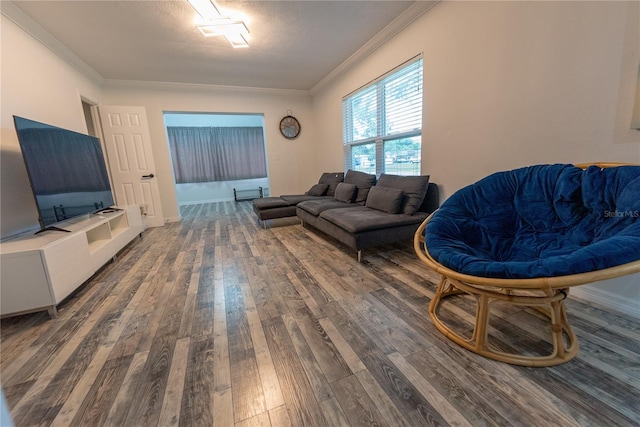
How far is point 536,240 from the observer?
148cm

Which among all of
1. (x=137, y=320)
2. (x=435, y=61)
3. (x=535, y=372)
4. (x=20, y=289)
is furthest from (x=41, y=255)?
(x=435, y=61)

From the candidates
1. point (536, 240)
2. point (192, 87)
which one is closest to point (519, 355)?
point (536, 240)

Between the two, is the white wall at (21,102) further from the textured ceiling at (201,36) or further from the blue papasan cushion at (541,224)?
the blue papasan cushion at (541,224)

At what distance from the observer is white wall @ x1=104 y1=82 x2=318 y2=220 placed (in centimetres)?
438

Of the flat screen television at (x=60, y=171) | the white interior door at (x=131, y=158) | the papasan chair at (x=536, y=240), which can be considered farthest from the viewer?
the white interior door at (x=131, y=158)

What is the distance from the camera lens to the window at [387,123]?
2.93m

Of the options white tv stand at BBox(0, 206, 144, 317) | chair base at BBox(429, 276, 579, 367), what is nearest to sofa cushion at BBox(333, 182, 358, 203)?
chair base at BBox(429, 276, 579, 367)

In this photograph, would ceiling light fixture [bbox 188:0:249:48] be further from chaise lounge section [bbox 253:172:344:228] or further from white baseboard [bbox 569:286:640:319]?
white baseboard [bbox 569:286:640:319]

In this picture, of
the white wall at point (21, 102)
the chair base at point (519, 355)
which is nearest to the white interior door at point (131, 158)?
the white wall at point (21, 102)

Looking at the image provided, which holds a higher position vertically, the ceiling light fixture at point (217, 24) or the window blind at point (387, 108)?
the ceiling light fixture at point (217, 24)

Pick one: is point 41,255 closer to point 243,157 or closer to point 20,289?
point 20,289

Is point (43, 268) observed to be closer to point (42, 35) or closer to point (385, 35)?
point (42, 35)

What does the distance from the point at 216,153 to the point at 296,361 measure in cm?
730

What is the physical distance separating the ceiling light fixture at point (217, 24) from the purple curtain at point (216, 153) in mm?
4798
